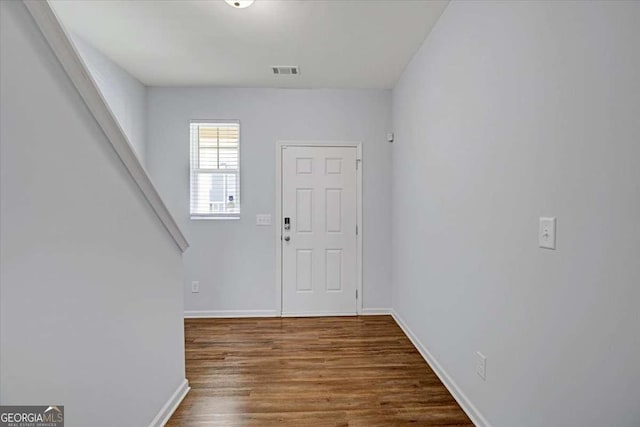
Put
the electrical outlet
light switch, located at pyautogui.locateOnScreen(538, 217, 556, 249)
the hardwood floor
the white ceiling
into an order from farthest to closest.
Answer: the white ceiling, the hardwood floor, the electrical outlet, light switch, located at pyautogui.locateOnScreen(538, 217, 556, 249)

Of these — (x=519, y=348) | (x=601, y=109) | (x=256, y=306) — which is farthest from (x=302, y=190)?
(x=601, y=109)

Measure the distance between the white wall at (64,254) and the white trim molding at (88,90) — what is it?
→ 1.0 inches

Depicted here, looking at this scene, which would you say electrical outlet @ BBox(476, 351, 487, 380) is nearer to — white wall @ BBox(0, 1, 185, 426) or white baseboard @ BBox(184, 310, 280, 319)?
white wall @ BBox(0, 1, 185, 426)

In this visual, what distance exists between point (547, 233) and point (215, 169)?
10.9 feet

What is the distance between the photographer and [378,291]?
376 cm

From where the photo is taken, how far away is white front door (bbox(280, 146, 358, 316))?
370cm

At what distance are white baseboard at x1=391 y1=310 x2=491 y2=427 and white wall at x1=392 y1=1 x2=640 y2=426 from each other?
6cm

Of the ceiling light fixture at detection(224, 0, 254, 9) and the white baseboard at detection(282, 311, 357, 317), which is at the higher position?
the ceiling light fixture at detection(224, 0, 254, 9)

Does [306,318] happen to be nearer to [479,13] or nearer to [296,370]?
[296,370]

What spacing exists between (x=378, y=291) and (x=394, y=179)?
136cm

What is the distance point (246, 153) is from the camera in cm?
367

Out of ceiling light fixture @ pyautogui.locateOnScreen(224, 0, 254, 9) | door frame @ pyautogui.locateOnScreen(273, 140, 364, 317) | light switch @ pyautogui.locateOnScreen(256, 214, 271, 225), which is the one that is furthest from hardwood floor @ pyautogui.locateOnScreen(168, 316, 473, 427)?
ceiling light fixture @ pyautogui.locateOnScreen(224, 0, 254, 9)

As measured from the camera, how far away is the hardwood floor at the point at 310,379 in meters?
1.90

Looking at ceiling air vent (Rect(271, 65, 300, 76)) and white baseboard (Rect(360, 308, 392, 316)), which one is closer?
→ ceiling air vent (Rect(271, 65, 300, 76))
